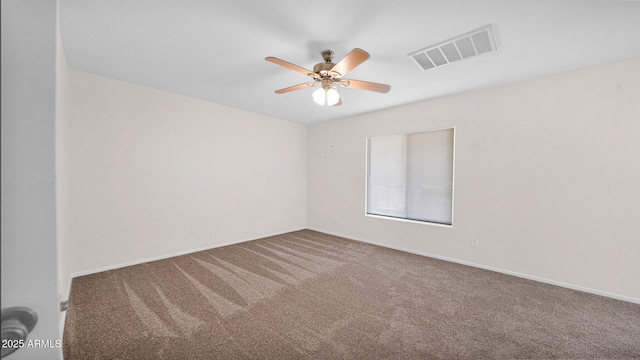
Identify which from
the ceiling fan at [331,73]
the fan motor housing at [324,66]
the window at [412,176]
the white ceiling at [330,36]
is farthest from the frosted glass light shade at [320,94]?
the window at [412,176]

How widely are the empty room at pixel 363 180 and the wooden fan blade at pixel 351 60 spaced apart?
0.12 feet

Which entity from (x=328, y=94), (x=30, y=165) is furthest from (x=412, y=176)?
(x=30, y=165)

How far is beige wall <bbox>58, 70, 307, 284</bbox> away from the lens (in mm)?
2881

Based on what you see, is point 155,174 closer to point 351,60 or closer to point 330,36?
point 330,36

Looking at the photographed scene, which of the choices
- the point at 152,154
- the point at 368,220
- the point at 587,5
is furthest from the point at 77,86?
the point at 587,5

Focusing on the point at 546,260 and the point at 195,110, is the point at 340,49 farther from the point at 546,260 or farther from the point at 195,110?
the point at 546,260

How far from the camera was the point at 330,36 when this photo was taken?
81.9 inches

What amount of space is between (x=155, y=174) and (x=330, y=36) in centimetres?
311

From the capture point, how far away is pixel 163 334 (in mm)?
1889

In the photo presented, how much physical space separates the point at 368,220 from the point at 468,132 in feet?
7.37

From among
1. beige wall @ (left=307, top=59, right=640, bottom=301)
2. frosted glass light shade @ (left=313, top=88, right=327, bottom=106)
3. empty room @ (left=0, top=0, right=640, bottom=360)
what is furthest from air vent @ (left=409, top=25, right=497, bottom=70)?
beige wall @ (left=307, top=59, right=640, bottom=301)

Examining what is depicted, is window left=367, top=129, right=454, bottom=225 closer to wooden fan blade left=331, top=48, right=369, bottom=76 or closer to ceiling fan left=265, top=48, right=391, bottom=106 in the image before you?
ceiling fan left=265, top=48, right=391, bottom=106

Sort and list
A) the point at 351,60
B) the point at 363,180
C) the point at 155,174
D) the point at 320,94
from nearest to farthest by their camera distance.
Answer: the point at 351,60 < the point at 320,94 < the point at 155,174 < the point at 363,180

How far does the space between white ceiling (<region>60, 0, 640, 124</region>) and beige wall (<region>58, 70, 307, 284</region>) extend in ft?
1.72
